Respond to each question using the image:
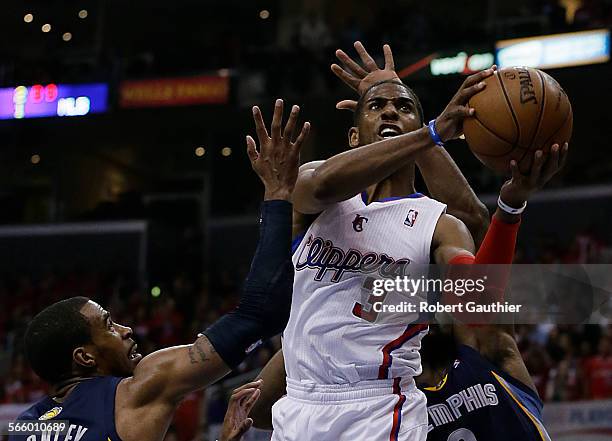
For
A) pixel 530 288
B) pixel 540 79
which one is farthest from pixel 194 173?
pixel 540 79

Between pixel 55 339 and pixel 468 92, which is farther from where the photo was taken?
pixel 468 92

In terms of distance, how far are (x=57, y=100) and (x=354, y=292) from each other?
14787mm

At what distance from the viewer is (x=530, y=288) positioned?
Result: 9000 mm

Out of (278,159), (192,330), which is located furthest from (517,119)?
(192,330)

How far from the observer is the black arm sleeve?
2.68 metres

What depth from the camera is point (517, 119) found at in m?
3.08

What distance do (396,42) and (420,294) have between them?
12.9 metres

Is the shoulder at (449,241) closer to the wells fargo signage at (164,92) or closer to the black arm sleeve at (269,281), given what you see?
the black arm sleeve at (269,281)

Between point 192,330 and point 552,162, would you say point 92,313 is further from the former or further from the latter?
point 192,330

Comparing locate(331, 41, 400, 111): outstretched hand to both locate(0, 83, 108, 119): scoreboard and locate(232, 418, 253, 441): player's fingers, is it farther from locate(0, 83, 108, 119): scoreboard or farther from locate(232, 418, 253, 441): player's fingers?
locate(0, 83, 108, 119): scoreboard

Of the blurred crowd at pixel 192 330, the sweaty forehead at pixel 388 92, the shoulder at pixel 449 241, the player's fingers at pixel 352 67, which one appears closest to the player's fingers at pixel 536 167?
the shoulder at pixel 449 241

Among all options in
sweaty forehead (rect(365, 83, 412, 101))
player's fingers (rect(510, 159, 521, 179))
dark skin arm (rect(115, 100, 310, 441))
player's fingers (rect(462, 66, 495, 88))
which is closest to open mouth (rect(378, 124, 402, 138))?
sweaty forehead (rect(365, 83, 412, 101))

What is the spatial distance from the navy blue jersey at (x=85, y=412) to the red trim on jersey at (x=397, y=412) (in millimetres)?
1039

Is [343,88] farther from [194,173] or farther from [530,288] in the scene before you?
[530,288]
